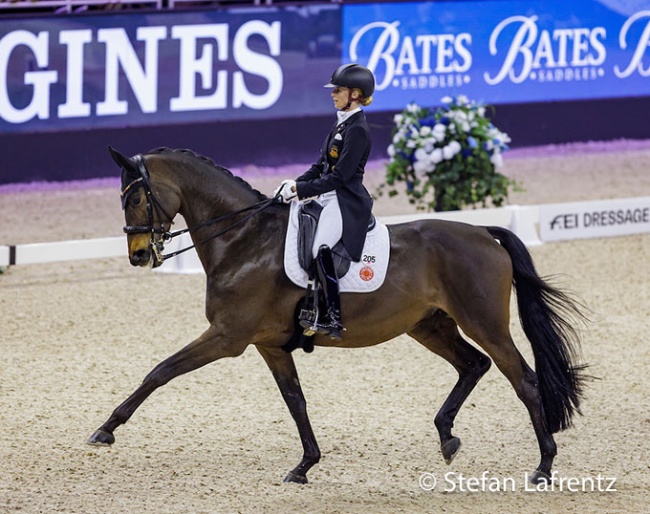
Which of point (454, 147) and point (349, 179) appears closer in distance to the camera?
→ point (349, 179)

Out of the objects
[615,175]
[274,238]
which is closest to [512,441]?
[274,238]

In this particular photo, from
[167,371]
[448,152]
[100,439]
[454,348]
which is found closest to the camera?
[100,439]

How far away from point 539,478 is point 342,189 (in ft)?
5.24

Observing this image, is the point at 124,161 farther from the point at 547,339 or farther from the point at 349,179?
the point at 547,339

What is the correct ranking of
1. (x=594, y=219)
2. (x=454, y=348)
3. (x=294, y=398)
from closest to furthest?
(x=294, y=398) < (x=454, y=348) < (x=594, y=219)

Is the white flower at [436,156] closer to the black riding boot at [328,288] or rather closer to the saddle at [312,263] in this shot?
the saddle at [312,263]

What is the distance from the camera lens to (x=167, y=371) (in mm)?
5035

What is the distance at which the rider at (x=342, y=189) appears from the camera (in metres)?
5.18

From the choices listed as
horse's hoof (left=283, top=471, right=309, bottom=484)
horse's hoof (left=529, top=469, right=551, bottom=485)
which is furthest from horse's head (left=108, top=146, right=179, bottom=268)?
horse's hoof (left=529, top=469, right=551, bottom=485)

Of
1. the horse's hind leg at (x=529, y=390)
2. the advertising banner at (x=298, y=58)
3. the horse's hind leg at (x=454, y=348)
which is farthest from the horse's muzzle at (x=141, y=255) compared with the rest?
the advertising banner at (x=298, y=58)

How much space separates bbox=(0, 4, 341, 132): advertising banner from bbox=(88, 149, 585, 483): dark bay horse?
5570 mm

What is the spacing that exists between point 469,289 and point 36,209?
653cm

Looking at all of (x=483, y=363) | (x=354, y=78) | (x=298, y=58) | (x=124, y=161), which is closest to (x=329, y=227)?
(x=354, y=78)

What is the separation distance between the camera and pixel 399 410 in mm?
6438
